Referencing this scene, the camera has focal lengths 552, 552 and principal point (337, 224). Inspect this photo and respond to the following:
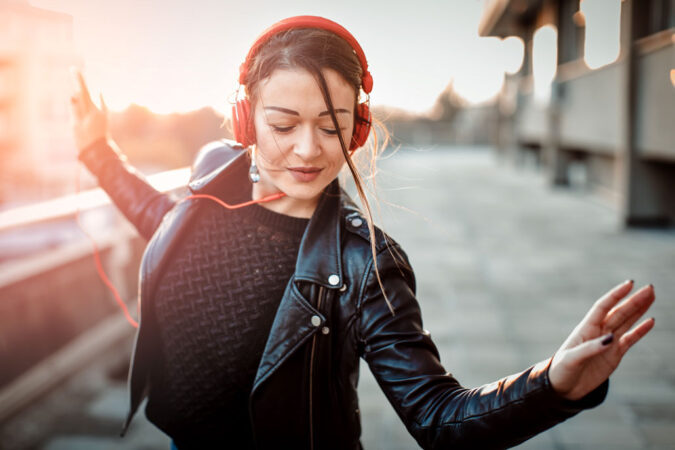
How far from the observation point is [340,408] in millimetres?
1206

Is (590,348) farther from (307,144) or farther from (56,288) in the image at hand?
(56,288)

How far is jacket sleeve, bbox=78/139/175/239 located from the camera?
5.20 feet

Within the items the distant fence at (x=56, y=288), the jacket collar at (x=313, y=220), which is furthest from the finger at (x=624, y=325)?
the distant fence at (x=56, y=288)

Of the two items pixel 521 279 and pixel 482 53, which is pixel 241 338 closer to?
pixel 482 53

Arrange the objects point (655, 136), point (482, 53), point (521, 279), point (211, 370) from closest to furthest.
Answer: point (211, 370), point (482, 53), point (521, 279), point (655, 136)

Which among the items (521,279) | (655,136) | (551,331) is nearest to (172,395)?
(551,331)

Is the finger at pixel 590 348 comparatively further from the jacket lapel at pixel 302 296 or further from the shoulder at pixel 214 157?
the shoulder at pixel 214 157

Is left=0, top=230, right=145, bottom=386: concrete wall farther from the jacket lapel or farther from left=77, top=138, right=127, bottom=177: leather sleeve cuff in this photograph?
the jacket lapel

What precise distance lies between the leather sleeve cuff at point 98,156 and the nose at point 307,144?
875 mm

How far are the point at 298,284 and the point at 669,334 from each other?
3.64m

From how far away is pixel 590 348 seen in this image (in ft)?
2.77

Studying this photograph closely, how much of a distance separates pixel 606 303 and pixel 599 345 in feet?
0.21

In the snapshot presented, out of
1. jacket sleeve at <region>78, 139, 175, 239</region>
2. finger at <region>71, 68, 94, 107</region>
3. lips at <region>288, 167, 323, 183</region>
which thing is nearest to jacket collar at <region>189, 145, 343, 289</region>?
lips at <region>288, 167, 323, 183</region>

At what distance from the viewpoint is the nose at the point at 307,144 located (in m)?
1.05
